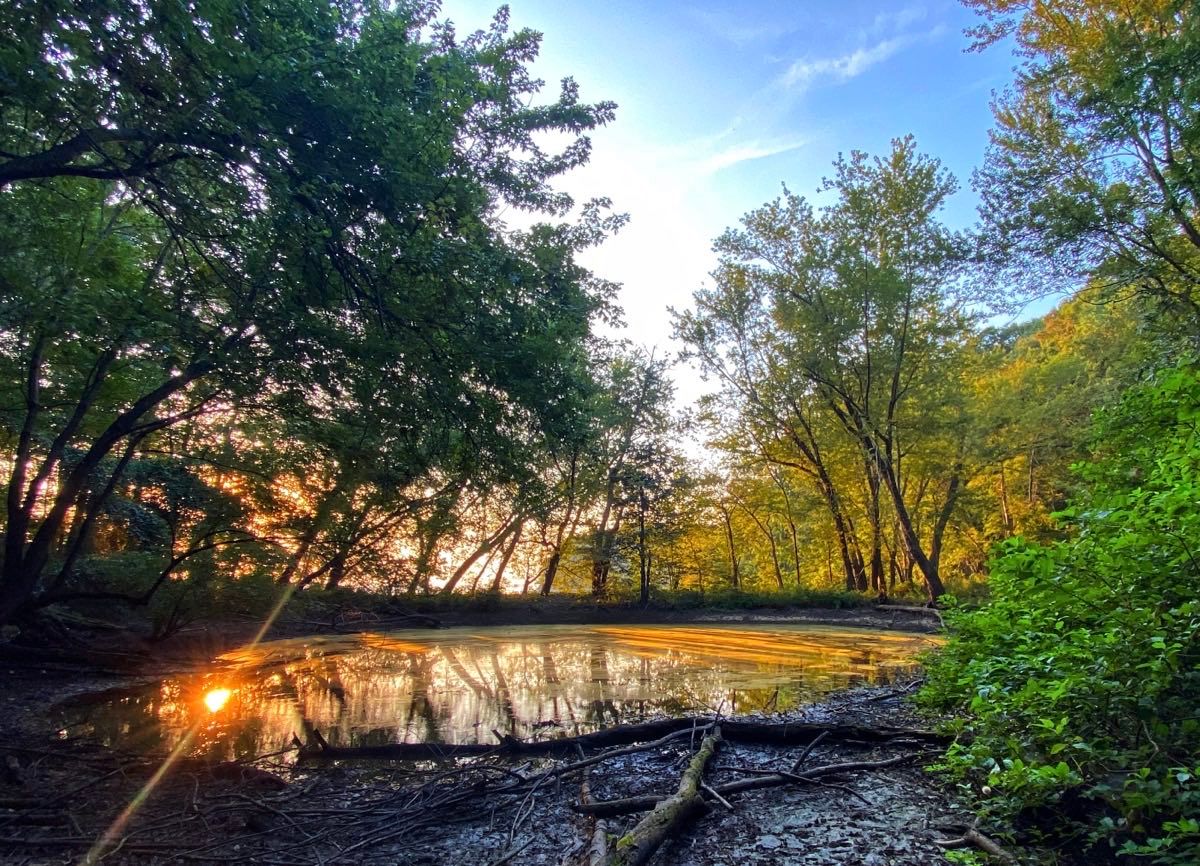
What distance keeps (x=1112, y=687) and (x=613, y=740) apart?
337 cm

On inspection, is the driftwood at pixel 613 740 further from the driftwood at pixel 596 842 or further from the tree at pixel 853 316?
the tree at pixel 853 316

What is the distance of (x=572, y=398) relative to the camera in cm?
562

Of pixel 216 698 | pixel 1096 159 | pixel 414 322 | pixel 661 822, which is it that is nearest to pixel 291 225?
pixel 414 322

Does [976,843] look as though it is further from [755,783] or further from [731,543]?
[731,543]

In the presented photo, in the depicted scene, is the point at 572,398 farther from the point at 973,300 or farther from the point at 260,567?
the point at 973,300

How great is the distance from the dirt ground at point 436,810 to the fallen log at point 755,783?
0.05 metres

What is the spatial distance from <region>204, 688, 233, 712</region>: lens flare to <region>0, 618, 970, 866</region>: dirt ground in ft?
6.96

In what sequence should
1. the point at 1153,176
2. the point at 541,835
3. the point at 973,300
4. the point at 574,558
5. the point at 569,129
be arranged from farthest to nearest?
the point at 574,558
the point at 973,300
the point at 1153,176
the point at 569,129
the point at 541,835

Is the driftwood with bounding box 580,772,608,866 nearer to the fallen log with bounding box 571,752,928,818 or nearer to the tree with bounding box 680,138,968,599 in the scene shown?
the fallen log with bounding box 571,752,928,818

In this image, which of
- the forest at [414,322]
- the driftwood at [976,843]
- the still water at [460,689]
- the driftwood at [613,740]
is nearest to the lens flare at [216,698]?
the still water at [460,689]

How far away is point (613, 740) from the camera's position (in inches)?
186

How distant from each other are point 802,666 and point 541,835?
7.36 metres

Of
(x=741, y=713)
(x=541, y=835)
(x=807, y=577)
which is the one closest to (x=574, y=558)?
(x=807, y=577)

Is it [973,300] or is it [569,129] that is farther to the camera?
[973,300]
